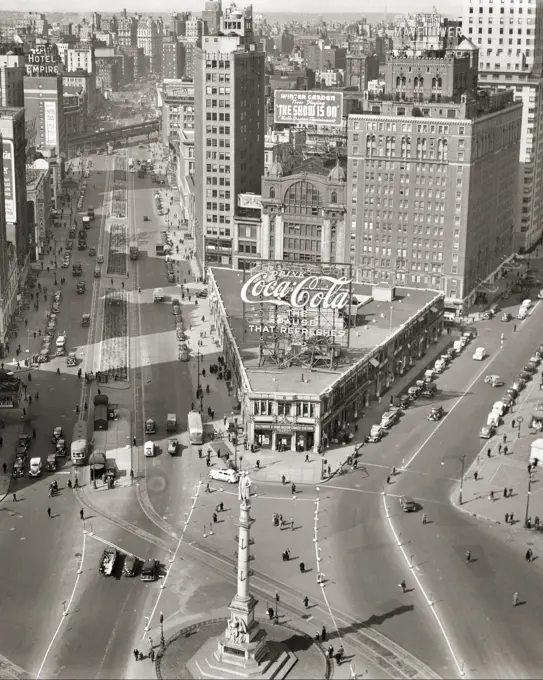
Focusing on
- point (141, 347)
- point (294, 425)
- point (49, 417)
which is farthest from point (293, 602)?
point (141, 347)

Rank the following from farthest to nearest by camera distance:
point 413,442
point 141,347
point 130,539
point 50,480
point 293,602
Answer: point 141,347 < point 413,442 < point 50,480 < point 130,539 < point 293,602

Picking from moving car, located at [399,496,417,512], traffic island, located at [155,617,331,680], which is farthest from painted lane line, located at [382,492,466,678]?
traffic island, located at [155,617,331,680]

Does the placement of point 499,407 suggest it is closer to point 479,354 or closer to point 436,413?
point 436,413

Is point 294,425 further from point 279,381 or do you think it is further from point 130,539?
point 130,539

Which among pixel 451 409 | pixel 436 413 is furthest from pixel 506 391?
pixel 436 413

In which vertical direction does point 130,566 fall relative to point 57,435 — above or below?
below

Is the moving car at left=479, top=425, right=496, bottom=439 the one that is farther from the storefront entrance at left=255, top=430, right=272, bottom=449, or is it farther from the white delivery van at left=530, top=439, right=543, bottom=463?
the storefront entrance at left=255, top=430, right=272, bottom=449
